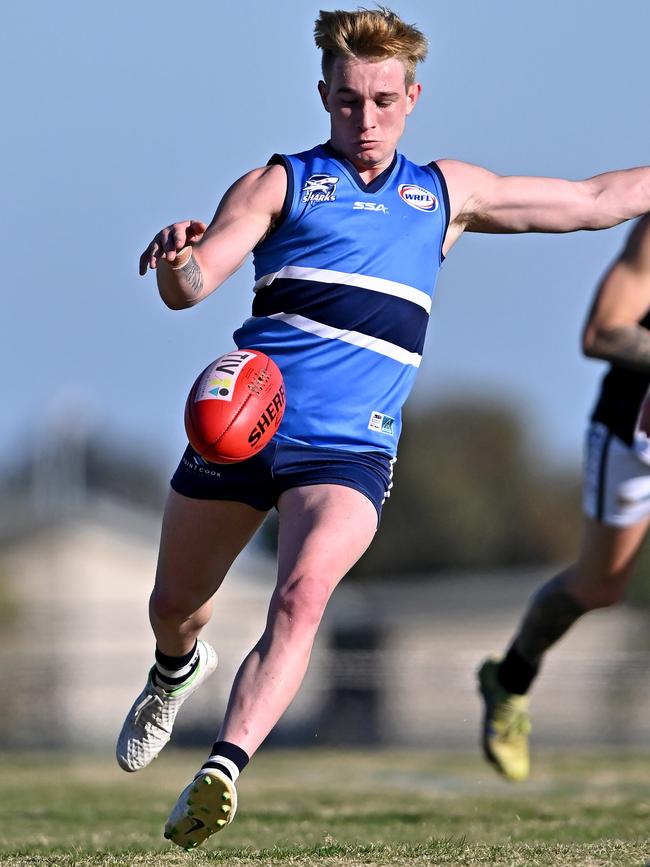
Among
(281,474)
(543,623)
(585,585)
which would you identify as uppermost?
(281,474)

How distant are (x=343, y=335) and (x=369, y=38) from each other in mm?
1121

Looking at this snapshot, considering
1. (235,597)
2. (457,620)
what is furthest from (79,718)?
(457,620)

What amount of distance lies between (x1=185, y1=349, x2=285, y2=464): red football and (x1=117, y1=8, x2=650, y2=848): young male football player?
0.74ft

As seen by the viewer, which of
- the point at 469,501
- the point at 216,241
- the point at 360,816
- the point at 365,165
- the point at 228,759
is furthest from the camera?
the point at 469,501

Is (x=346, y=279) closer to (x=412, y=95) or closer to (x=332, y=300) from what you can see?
(x=332, y=300)

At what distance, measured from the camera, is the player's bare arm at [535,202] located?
6078 millimetres

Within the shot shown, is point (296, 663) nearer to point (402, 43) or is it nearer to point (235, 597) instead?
point (402, 43)

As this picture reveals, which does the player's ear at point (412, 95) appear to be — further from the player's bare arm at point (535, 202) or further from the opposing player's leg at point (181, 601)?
the opposing player's leg at point (181, 601)

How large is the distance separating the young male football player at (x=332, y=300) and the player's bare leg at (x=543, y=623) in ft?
3.40

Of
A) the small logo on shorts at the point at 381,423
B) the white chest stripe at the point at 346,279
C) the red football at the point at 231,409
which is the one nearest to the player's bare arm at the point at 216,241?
the white chest stripe at the point at 346,279

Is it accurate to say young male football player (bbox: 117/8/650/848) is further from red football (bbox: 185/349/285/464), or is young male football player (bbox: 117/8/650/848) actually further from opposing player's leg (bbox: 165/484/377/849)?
red football (bbox: 185/349/285/464)

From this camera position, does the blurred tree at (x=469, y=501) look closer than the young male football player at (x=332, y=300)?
No

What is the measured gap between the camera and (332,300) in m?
5.65

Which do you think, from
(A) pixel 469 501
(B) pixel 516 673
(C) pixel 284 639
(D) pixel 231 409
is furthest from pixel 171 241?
(A) pixel 469 501
